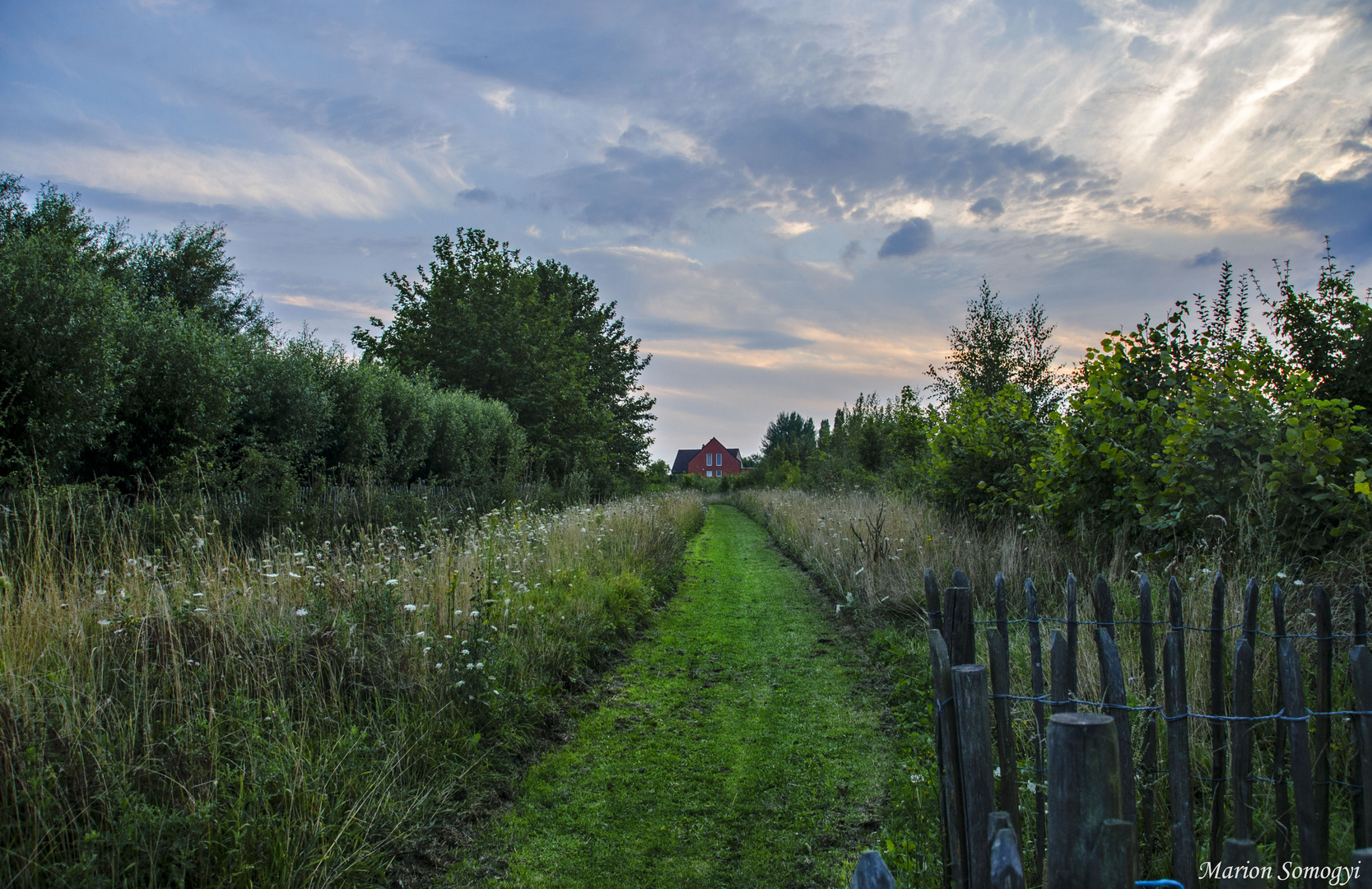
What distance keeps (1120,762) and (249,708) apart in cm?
401

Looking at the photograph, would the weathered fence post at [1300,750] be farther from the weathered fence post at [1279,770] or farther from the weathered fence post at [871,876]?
the weathered fence post at [871,876]

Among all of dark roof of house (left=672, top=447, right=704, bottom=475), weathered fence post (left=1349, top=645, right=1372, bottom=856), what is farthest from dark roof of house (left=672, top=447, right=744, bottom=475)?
weathered fence post (left=1349, top=645, right=1372, bottom=856)

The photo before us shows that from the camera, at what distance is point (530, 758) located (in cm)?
484

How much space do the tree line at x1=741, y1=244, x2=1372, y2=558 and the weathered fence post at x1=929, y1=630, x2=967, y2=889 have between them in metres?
3.58

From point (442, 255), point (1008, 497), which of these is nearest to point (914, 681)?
point (1008, 497)

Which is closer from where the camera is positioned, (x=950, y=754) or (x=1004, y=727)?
(x=950, y=754)

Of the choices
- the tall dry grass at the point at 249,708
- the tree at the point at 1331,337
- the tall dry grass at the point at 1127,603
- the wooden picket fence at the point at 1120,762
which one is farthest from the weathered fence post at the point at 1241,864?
the tree at the point at 1331,337

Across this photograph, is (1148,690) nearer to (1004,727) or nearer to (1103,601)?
(1103,601)

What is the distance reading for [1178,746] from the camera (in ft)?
8.07

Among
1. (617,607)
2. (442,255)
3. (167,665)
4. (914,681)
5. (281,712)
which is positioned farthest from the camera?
(442,255)

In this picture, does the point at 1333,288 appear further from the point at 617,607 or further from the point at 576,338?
the point at 576,338

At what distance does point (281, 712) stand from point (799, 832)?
2.79 m

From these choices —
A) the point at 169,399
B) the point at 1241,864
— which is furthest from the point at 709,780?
the point at 169,399

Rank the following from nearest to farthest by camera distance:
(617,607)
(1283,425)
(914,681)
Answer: (1283,425)
(914,681)
(617,607)
